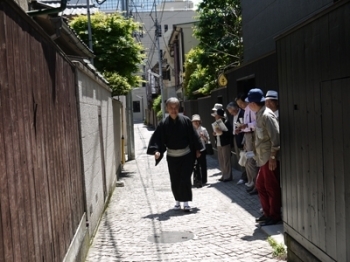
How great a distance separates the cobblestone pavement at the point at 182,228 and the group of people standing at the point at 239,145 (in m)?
0.39

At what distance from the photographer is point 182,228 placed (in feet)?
24.5

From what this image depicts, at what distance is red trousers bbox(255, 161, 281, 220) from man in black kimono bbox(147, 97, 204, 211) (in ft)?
6.20

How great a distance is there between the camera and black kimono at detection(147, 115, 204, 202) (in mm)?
8617

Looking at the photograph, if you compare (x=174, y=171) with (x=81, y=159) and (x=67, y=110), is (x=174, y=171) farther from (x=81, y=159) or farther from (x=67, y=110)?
(x=67, y=110)

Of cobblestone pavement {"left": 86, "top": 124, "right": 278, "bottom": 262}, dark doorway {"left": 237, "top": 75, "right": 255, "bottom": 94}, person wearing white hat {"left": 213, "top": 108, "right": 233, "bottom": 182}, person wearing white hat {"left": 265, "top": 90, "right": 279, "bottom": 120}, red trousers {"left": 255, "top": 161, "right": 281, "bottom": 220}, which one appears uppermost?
dark doorway {"left": 237, "top": 75, "right": 255, "bottom": 94}

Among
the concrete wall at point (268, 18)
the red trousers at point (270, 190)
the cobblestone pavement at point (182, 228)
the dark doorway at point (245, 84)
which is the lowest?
the cobblestone pavement at point (182, 228)

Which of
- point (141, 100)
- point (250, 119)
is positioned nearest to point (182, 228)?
point (250, 119)

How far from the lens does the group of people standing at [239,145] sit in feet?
22.0

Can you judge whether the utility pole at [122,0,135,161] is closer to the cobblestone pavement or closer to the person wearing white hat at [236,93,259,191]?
the cobblestone pavement

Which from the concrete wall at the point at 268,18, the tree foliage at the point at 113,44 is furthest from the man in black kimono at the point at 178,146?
the tree foliage at the point at 113,44

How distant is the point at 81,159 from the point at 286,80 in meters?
2.93

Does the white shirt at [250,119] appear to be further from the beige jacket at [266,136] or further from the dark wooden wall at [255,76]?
the beige jacket at [266,136]

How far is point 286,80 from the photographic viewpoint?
5160 mm

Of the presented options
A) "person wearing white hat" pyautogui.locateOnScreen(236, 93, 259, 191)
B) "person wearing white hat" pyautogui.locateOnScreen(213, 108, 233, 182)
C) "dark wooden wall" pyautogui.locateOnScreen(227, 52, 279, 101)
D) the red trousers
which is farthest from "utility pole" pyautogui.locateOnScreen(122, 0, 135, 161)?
the red trousers
